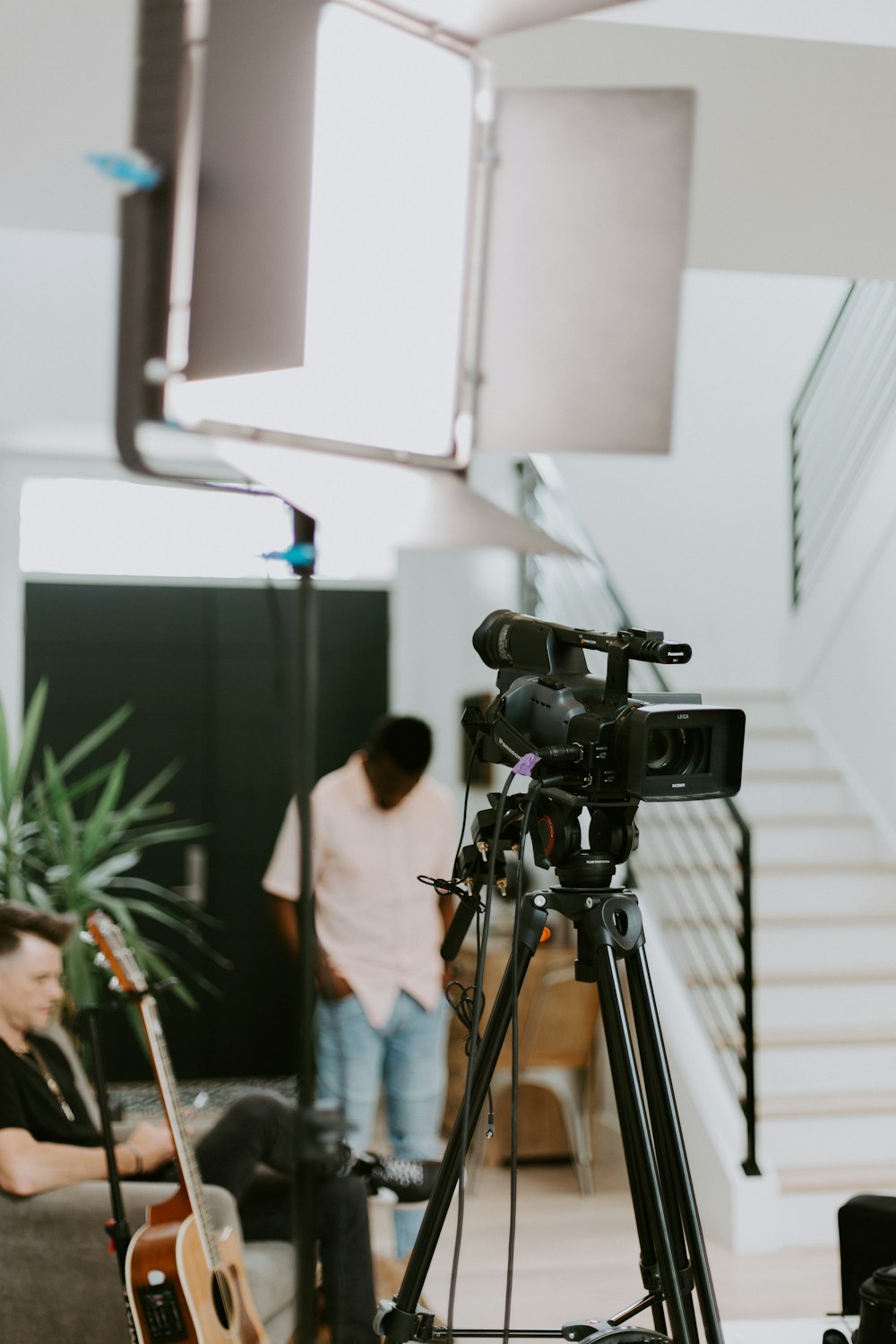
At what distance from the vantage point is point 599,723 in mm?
1442

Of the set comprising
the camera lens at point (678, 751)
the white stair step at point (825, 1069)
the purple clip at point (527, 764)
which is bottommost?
the white stair step at point (825, 1069)

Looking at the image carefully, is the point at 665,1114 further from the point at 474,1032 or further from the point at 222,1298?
the point at 222,1298

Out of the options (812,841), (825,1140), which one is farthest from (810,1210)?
(812,841)

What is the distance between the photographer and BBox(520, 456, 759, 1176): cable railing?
3703 mm

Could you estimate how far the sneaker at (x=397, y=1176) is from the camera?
225 cm

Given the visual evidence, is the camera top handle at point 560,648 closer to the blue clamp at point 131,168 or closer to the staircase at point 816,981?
the blue clamp at point 131,168

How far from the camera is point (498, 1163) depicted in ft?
14.3

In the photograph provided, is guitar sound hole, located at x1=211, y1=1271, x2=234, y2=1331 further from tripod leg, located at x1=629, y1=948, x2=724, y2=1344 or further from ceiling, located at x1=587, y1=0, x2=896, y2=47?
ceiling, located at x1=587, y1=0, x2=896, y2=47

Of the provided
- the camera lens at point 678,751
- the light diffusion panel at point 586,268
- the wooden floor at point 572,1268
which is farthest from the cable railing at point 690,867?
the light diffusion panel at point 586,268

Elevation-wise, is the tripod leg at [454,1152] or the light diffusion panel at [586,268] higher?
the light diffusion panel at [586,268]

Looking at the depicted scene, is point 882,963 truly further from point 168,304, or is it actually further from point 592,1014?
point 168,304

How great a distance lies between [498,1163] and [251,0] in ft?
13.3

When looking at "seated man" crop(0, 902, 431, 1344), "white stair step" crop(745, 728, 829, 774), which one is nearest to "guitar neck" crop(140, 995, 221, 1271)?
"seated man" crop(0, 902, 431, 1344)

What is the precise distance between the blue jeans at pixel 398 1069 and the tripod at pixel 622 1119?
144 cm
